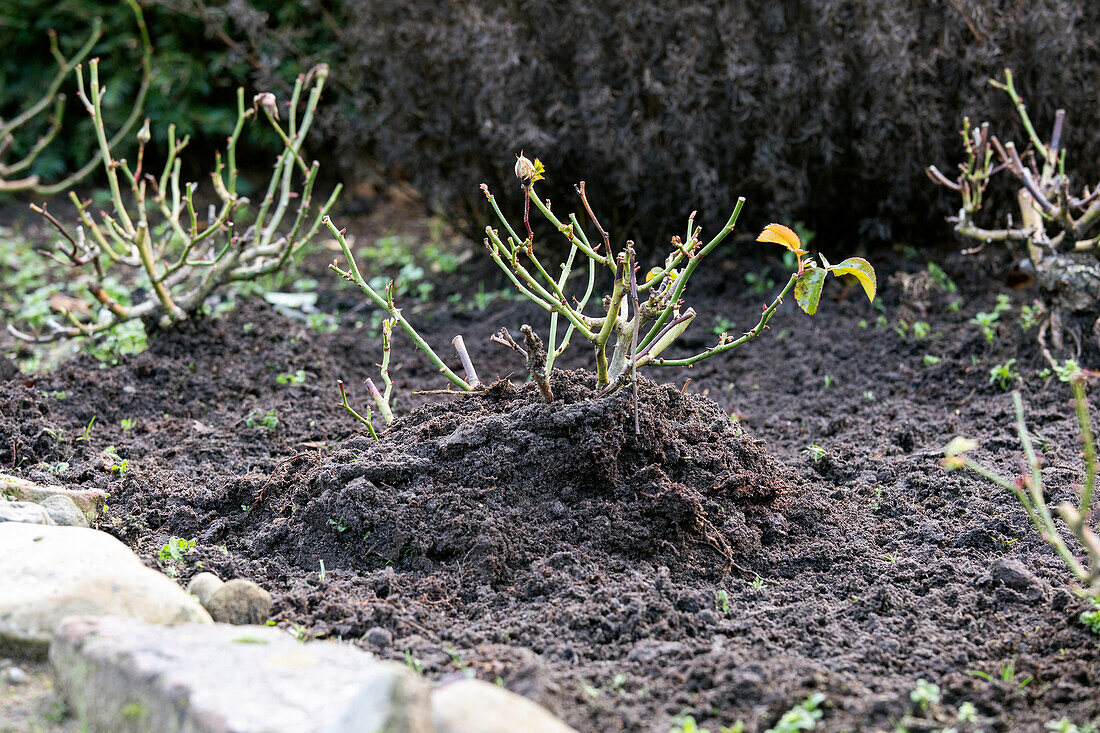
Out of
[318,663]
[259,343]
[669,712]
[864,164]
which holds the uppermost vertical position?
[864,164]

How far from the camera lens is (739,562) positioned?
2.57 metres

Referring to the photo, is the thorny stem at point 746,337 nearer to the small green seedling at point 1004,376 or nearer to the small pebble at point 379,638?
the small pebble at point 379,638

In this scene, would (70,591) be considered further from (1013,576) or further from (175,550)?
(1013,576)

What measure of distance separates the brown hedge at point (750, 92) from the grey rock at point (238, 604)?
299cm

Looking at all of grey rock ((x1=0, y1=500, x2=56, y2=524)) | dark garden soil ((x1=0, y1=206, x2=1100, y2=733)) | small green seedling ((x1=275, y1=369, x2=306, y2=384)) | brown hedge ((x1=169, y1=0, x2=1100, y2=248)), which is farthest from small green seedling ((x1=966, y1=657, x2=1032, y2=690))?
brown hedge ((x1=169, y1=0, x2=1100, y2=248))

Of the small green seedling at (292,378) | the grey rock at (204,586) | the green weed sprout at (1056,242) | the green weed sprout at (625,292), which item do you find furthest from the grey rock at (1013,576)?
the small green seedling at (292,378)

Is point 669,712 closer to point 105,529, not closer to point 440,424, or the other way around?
point 440,424

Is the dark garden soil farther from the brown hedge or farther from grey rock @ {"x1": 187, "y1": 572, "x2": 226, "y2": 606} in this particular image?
the brown hedge

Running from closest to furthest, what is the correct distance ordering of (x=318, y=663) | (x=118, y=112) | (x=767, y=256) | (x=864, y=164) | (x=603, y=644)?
1. (x=318, y=663)
2. (x=603, y=644)
3. (x=864, y=164)
4. (x=767, y=256)
5. (x=118, y=112)

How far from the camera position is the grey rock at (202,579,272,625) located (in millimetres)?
2256

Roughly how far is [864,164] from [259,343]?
2.96m

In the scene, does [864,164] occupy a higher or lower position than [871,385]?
higher

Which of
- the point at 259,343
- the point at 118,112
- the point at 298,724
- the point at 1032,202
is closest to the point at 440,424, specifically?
the point at 298,724

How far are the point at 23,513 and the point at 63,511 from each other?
16 cm
